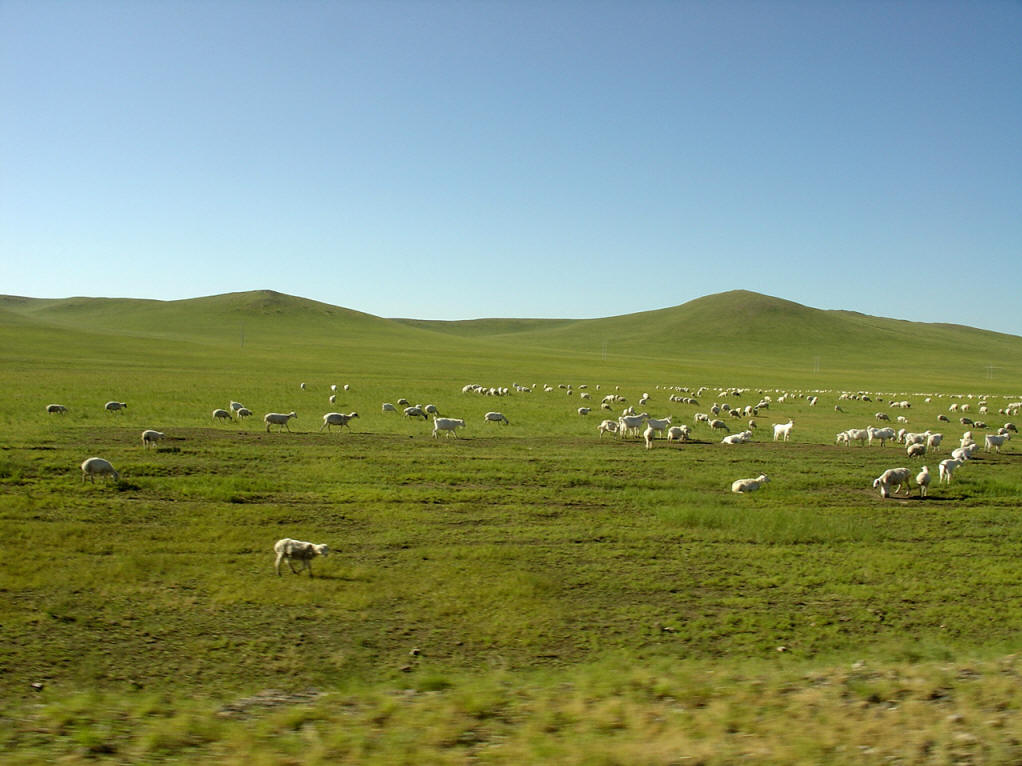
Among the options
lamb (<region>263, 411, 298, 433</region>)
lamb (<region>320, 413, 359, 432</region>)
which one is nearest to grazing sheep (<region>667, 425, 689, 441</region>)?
lamb (<region>320, 413, 359, 432</region>)

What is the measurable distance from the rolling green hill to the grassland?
53.1 meters

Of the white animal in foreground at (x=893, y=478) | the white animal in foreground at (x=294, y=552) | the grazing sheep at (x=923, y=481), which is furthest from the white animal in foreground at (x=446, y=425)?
the white animal in foreground at (x=294, y=552)

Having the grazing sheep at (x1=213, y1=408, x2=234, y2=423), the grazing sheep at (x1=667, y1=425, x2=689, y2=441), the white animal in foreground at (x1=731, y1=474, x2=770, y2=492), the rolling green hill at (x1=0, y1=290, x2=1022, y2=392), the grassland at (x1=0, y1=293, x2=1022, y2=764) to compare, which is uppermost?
the rolling green hill at (x1=0, y1=290, x2=1022, y2=392)

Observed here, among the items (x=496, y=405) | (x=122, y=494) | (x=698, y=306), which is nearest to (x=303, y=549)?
(x=122, y=494)

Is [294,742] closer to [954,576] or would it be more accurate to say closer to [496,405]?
[954,576]

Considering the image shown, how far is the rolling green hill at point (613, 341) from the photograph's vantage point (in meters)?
90.1

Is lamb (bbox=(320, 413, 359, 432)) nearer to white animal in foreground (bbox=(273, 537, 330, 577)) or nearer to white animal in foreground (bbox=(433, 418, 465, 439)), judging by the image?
white animal in foreground (bbox=(433, 418, 465, 439))

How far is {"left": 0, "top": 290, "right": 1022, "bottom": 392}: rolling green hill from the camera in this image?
295 ft

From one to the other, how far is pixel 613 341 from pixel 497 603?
15206 centimetres

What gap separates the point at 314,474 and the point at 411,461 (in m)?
3.17

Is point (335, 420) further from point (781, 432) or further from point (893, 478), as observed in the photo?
point (893, 478)

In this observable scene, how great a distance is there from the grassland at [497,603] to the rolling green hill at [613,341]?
53.1 metres

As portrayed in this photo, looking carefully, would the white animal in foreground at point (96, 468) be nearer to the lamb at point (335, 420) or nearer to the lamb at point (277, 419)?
→ the lamb at point (277, 419)

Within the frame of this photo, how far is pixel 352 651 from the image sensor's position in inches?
342
